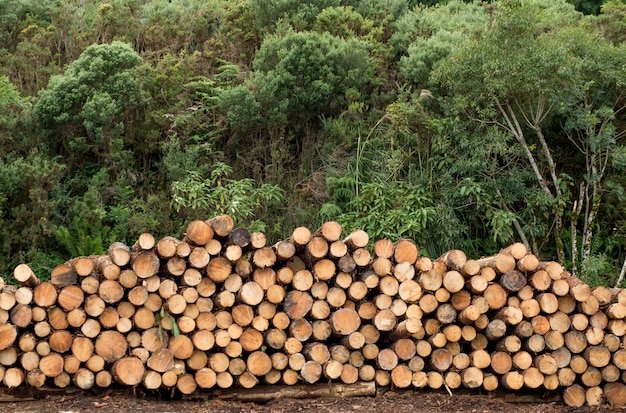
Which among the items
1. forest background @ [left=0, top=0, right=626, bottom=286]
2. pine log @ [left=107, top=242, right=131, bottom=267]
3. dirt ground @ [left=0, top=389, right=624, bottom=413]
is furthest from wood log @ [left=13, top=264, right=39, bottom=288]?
forest background @ [left=0, top=0, right=626, bottom=286]

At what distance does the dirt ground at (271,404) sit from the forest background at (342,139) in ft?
9.86

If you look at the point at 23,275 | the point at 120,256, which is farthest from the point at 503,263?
the point at 23,275

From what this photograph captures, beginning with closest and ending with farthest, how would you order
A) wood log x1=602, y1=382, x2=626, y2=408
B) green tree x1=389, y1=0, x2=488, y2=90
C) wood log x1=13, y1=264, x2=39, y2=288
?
1. wood log x1=13, y1=264, x2=39, y2=288
2. wood log x1=602, y1=382, x2=626, y2=408
3. green tree x1=389, y1=0, x2=488, y2=90

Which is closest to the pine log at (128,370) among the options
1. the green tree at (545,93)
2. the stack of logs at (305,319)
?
the stack of logs at (305,319)

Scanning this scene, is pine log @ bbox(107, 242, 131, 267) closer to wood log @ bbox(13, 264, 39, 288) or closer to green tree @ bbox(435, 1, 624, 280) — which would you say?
wood log @ bbox(13, 264, 39, 288)

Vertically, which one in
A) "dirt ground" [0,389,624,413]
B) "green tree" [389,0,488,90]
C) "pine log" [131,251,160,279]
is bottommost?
"dirt ground" [0,389,624,413]

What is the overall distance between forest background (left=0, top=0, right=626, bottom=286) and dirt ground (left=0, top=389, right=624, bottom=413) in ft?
9.86

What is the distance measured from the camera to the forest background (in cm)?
1030

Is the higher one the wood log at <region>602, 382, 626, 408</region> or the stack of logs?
the stack of logs

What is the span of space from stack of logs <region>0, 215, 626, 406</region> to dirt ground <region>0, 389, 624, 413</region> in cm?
11

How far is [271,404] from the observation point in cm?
727

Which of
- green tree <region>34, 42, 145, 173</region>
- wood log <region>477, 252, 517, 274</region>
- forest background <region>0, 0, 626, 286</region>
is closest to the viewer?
wood log <region>477, 252, 517, 274</region>

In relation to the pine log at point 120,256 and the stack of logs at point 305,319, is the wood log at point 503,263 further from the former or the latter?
the pine log at point 120,256

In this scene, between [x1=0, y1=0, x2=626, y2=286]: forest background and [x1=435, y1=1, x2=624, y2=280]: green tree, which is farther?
[x1=0, y1=0, x2=626, y2=286]: forest background
